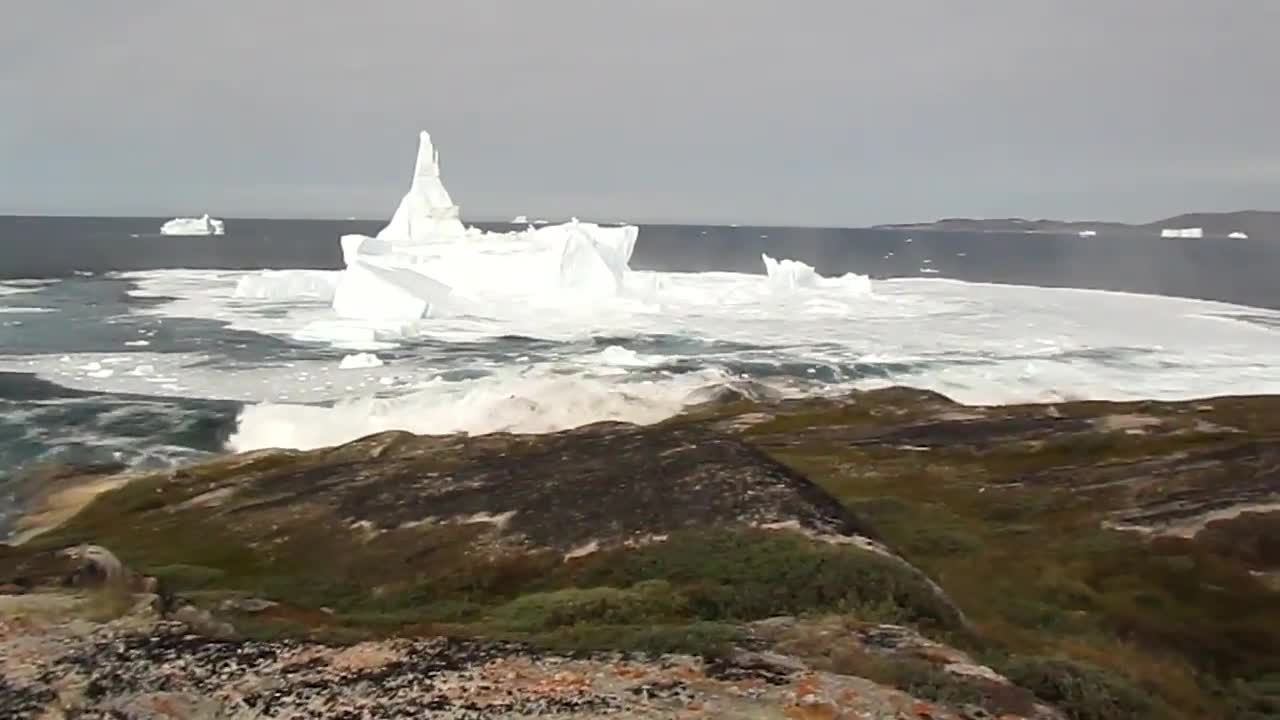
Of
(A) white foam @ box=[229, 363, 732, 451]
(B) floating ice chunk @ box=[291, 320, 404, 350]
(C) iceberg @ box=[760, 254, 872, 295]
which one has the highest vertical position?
(C) iceberg @ box=[760, 254, 872, 295]

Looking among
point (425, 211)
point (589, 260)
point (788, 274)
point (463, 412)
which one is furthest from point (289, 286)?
point (463, 412)

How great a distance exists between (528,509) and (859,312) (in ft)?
280

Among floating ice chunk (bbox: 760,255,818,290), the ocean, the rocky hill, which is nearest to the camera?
the rocky hill

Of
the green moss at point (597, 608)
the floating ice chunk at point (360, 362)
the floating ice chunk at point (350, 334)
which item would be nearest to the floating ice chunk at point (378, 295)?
the floating ice chunk at point (350, 334)

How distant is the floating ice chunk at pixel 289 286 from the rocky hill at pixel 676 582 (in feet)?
245

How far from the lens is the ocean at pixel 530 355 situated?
170 ft

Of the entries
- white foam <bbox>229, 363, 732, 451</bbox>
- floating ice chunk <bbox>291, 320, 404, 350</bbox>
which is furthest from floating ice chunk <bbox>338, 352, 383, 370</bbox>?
white foam <bbox>229, 363, 732, 451</bbox>

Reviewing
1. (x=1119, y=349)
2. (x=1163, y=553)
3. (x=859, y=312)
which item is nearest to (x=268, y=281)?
(x=859, y=312)

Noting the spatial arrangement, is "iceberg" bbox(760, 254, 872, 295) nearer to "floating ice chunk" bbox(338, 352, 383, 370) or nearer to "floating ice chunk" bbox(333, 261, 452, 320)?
"floating ice chunk" bbox(333, 261, 452, 320)

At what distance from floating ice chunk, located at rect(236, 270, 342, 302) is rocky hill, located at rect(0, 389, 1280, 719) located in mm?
74725

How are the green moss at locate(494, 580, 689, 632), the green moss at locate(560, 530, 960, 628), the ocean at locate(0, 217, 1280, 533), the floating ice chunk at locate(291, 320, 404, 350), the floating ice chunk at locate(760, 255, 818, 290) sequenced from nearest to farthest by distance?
the green moss at locate(494, 580, 689, 632), the green moss at locate(560, 530, 960, 628), the ocean at locate(0, 217, 1280, 533), the floating ice chunk at locate(291, 320, 404, 350), the floating ice chunk at locate(760, 255, 818, 290)

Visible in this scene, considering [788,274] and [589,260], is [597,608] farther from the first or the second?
[788,274]

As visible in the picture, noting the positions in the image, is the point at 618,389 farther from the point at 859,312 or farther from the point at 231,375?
the point at 859,312

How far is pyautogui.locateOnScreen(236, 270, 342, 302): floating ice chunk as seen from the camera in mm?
110938
